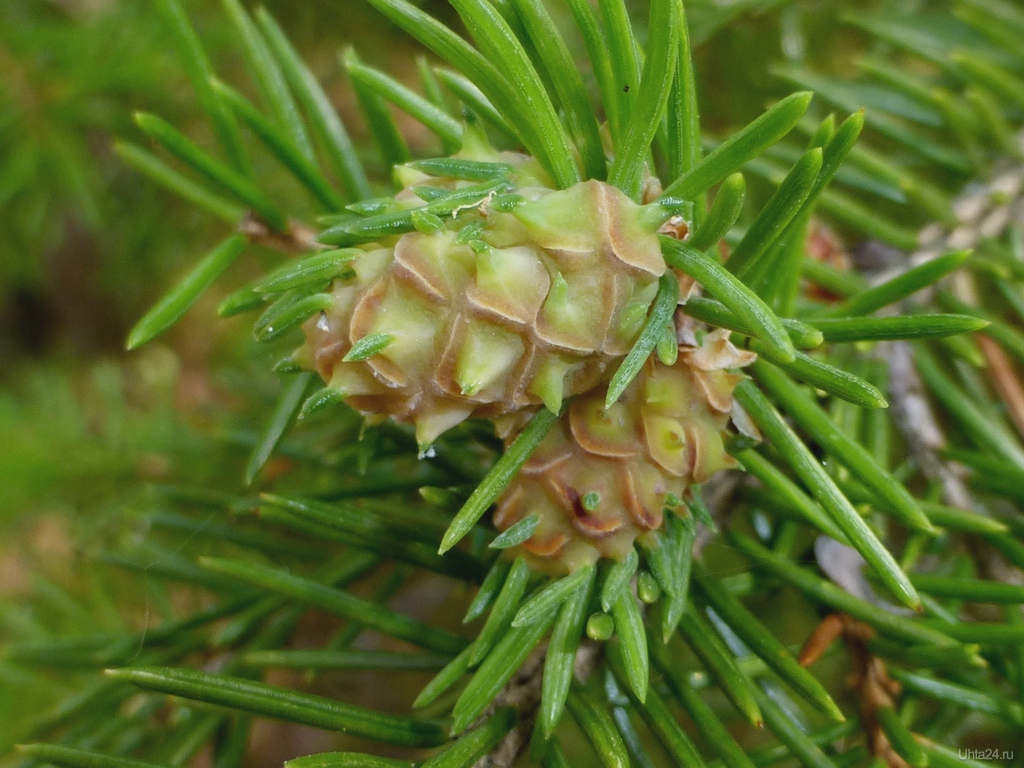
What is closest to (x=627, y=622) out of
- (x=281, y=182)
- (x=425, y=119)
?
(x=425, y=119)

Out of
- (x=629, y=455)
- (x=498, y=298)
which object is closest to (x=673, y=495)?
(x=629, y=455)

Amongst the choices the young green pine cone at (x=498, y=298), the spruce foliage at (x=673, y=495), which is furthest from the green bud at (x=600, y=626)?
the young green pine cone at (x=498, y=298)

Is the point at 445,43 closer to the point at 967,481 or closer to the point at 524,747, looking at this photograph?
the point at 524,747

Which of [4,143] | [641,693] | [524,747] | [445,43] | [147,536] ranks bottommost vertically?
[147,536]

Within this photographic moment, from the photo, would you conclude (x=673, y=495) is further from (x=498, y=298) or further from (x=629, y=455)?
(x=498, y=298)

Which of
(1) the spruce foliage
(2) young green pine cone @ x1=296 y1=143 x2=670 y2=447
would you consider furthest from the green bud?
(2) young green pine cone @ x1=296 y1=143 x2=670 y2=447

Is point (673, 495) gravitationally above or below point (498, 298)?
below
